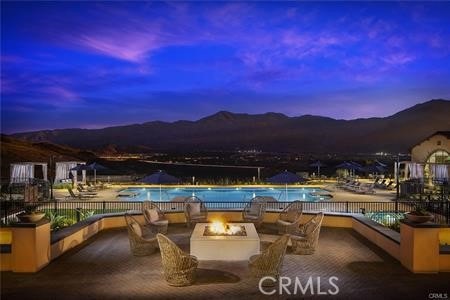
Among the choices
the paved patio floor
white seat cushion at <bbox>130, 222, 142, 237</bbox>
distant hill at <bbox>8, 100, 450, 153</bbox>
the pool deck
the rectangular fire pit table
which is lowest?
the paved patio floor

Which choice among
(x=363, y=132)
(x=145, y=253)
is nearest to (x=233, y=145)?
(x=363, y=132)

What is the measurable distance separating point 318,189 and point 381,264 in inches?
679

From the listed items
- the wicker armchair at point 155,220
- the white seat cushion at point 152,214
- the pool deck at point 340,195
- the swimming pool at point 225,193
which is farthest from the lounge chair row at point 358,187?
the white seat cushion at point 152,214

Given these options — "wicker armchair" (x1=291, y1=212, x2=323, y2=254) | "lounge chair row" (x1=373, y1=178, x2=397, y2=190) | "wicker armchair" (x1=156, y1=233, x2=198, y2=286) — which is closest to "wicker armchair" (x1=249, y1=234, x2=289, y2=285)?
"wicker armchair" (x1=156, y1=233, x2=198, y2=286)

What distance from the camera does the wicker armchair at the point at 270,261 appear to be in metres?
7.65

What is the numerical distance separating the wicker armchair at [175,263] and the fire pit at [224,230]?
220 cm

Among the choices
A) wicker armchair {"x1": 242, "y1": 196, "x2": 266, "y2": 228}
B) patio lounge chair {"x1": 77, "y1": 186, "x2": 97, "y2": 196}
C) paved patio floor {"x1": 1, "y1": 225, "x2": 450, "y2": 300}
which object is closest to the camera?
paved patio floor {"x1": 1, "y1": 225, "x2": 450, "y2": 300}

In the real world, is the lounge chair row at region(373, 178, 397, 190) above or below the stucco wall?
below

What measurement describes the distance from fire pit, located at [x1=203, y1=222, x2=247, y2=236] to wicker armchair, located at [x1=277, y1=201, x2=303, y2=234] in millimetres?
1532

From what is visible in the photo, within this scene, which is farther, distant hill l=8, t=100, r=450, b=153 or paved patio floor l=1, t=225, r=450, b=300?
distant hill l=8, t=100, r=450, b=153

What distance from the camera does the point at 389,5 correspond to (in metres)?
16.9

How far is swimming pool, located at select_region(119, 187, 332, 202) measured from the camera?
23.1 metres

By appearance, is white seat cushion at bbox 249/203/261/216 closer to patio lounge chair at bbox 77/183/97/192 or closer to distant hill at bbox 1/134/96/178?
patio lounge chair at bbox 77/183/97/192

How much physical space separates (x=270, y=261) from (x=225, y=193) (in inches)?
683
